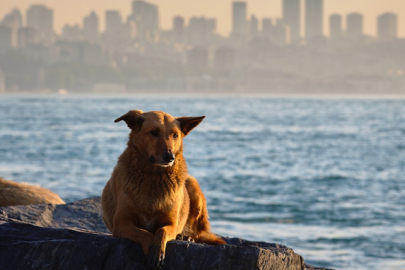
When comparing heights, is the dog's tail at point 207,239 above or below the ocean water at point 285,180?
above

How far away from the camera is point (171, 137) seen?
5742 mm

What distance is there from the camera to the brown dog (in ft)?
18.6

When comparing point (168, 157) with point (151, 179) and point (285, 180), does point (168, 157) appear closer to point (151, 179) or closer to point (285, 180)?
point (151, 179)

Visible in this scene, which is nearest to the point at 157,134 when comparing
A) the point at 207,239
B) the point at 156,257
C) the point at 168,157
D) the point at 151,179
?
the point at 168,157

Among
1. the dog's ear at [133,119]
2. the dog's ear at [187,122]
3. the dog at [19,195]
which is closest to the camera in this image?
the dog's ear at [133,119]

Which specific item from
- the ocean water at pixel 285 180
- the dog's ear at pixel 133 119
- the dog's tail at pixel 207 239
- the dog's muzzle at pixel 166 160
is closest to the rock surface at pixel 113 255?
the dog's muzzle at pixel 166 160

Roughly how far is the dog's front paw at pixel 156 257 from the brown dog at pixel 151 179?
12cm

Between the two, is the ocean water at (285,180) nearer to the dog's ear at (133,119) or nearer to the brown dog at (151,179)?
the brown dog at (151,179)

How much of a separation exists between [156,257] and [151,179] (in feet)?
2.43

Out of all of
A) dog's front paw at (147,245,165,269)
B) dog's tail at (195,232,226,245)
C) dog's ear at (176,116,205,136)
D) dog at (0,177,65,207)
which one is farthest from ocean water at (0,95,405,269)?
dog's front paw at (147,245,165,269)

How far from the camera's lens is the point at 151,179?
582 cm

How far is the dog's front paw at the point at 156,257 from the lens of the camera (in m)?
5.35

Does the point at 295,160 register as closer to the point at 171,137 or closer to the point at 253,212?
the point at 253,212

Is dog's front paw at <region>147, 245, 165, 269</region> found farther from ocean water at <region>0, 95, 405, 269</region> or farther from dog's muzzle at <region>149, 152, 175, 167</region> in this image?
ocean water at <region>0, 95, 405, 269</region>
